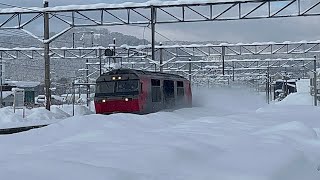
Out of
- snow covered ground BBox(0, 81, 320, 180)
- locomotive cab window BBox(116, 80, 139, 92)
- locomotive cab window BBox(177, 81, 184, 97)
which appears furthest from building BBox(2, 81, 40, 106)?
snow covered ground BBox(0, 81, 320, 180)

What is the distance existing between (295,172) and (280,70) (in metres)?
82.3

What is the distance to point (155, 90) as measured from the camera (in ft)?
94.2

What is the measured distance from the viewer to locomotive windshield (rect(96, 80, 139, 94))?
26891mm

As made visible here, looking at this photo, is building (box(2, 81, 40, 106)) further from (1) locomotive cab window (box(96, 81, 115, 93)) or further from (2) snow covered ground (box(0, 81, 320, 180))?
(2) snow covered ground (box(0, 81, 320, 180))

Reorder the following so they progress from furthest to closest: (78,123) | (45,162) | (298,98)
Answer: (298,98) < (78,123) < (45,162)

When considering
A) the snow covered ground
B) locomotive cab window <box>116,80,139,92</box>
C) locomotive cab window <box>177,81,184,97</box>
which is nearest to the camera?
the snow covered ground

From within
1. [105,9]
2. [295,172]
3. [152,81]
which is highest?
[105,9]

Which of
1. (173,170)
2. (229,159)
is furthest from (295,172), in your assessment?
(173,170)

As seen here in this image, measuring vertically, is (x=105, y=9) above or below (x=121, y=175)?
above

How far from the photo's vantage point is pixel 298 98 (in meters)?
57.4

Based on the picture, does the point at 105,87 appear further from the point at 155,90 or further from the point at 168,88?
the point at 168,88

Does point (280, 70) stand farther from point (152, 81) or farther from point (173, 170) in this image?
point (173, 170)

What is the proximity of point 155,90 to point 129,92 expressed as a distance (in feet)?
7.34

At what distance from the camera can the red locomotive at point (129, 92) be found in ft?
87.5
